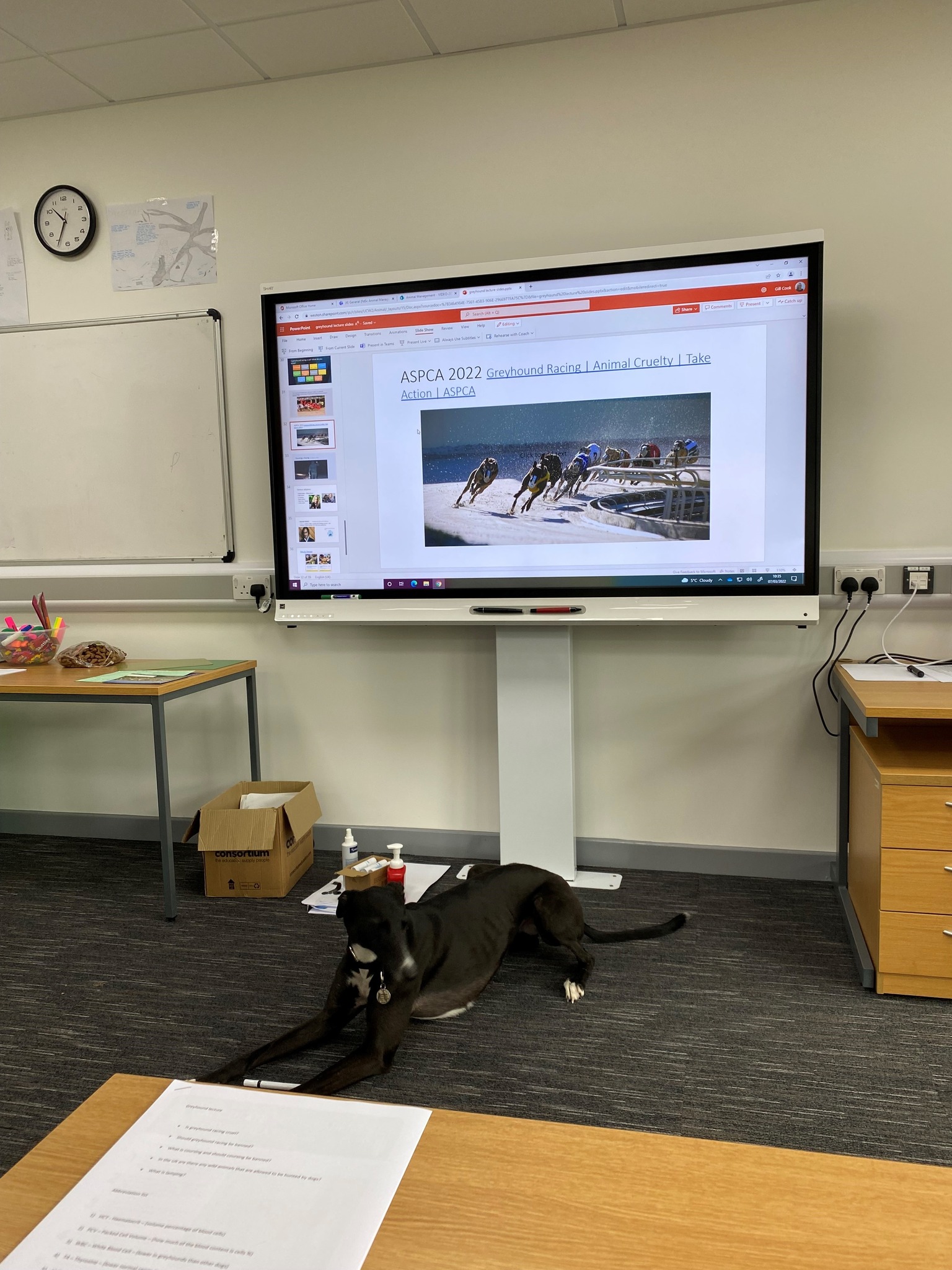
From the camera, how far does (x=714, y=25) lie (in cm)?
260

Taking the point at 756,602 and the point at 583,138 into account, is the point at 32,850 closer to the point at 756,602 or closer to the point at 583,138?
the point at 756,602

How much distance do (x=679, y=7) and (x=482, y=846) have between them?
2.70 metres

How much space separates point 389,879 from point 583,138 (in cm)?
238

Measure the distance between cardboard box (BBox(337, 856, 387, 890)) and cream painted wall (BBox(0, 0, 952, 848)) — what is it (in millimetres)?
527

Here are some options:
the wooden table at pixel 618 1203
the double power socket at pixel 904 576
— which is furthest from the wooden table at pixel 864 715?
the wooden table at pixel 618 1203

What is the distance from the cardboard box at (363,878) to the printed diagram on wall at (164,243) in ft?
6.96

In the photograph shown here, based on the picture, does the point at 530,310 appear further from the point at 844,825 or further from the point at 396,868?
the point at 844,825

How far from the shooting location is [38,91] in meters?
3.01

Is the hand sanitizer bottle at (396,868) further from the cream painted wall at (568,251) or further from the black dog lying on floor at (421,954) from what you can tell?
the cream painted wall at (568,251)

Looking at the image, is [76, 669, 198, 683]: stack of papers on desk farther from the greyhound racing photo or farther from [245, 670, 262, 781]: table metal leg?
the greyhound racing photo

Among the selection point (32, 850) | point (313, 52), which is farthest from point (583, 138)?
point (32, 850)

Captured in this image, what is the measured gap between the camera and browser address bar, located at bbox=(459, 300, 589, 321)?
2.55m

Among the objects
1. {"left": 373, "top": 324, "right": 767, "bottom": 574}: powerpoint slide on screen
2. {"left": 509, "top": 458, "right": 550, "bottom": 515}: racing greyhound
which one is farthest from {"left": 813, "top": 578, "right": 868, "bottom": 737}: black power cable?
{"left": 509, "top": 458, "right": 550, "bottom": 515}: racing greyhound

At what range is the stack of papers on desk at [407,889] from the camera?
8.59 feet
